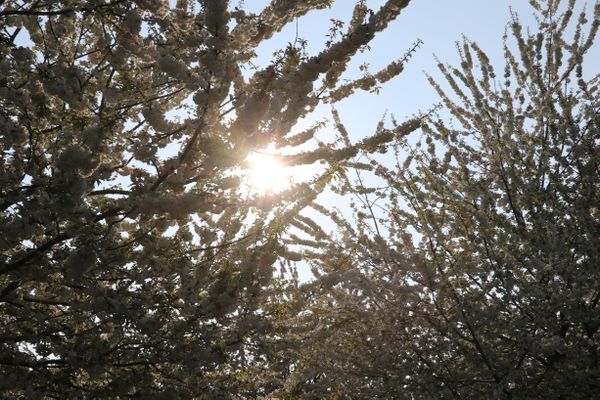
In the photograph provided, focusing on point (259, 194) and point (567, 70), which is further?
Result: point (567, 70)

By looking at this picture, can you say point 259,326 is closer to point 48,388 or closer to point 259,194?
point 259,194

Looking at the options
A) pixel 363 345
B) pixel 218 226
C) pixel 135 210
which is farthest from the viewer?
pixel 363 345

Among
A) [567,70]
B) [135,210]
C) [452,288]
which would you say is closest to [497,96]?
[567,70]

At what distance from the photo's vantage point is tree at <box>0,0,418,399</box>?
3.98 meters

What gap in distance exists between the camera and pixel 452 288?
579cm

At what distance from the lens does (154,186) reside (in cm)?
446

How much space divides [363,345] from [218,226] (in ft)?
8.88

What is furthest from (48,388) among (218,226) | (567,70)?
(567,70)

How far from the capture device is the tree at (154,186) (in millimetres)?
3980

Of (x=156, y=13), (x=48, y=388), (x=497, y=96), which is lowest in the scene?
(x=48, y=388)

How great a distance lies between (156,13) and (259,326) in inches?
124

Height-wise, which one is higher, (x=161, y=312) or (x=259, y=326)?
(x=161, y=312)

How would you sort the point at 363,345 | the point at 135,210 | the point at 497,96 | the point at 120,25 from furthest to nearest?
1. the point at 497,96
2. the point at 363,345
3. the point at 120,25
4. the point at 135,210

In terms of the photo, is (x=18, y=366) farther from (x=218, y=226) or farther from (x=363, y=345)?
(x=363, y=345)
